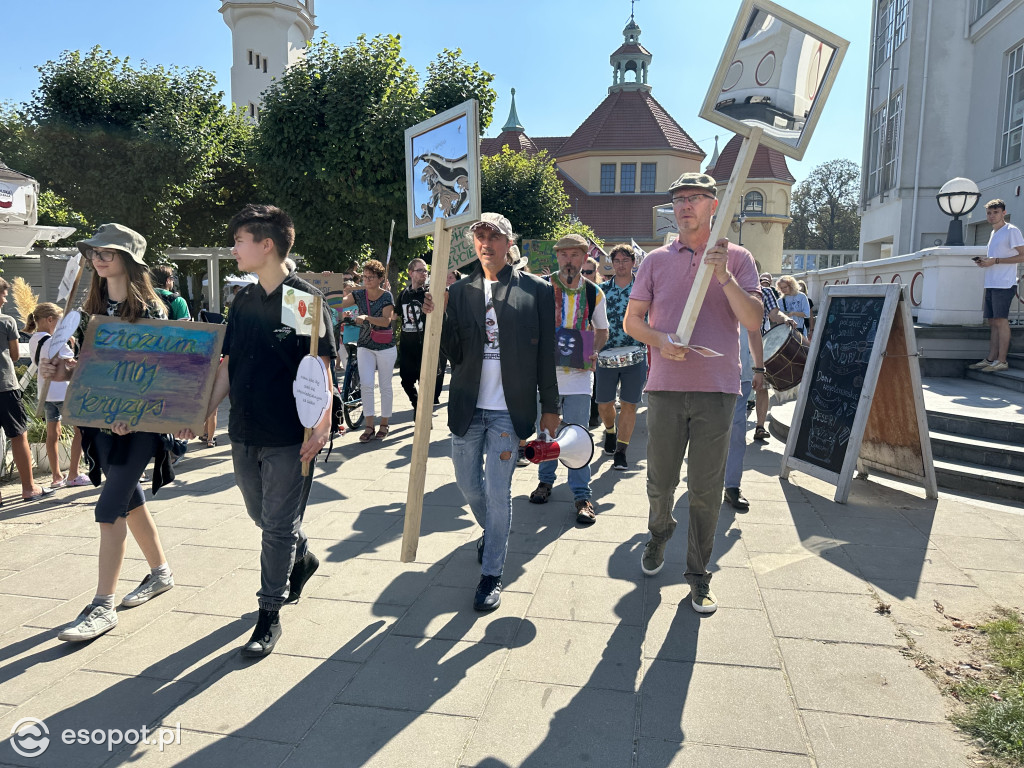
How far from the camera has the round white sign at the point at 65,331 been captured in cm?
359

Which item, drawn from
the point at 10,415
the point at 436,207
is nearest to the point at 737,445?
the point at 436,207

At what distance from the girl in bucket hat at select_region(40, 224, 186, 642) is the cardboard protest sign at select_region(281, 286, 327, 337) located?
3.36 feet

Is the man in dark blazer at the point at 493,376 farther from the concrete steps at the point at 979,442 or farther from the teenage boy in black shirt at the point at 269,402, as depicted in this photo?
the concrete steps at the point at 979,442

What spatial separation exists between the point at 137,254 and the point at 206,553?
1941mm

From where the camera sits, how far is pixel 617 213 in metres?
47.7

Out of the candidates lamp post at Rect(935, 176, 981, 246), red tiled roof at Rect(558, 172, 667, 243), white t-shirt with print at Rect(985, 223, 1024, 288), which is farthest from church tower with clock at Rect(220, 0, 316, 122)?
white t-shirt with print at Rect(985, 223, 1024, 288)

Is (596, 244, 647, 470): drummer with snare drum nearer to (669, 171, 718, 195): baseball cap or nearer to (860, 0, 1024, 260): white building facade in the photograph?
(669, 171, 718, 195): baseball cap

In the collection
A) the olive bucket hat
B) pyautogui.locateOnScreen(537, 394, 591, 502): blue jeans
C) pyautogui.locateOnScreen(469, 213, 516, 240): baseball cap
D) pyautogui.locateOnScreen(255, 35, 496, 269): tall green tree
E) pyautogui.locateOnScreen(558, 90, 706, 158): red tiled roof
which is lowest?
pyautogui.locateOnScreen(537, 394, 591, 502): blue jeans

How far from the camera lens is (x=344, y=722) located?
274cm

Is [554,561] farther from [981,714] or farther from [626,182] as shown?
[626,182]

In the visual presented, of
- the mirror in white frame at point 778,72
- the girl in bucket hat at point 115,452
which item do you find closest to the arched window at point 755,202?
the mirror in white frame at point 778,72

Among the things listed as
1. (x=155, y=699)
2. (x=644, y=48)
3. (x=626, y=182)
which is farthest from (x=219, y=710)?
(x=644, y=48)

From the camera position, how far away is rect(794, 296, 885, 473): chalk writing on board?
581cm

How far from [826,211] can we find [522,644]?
215ft
